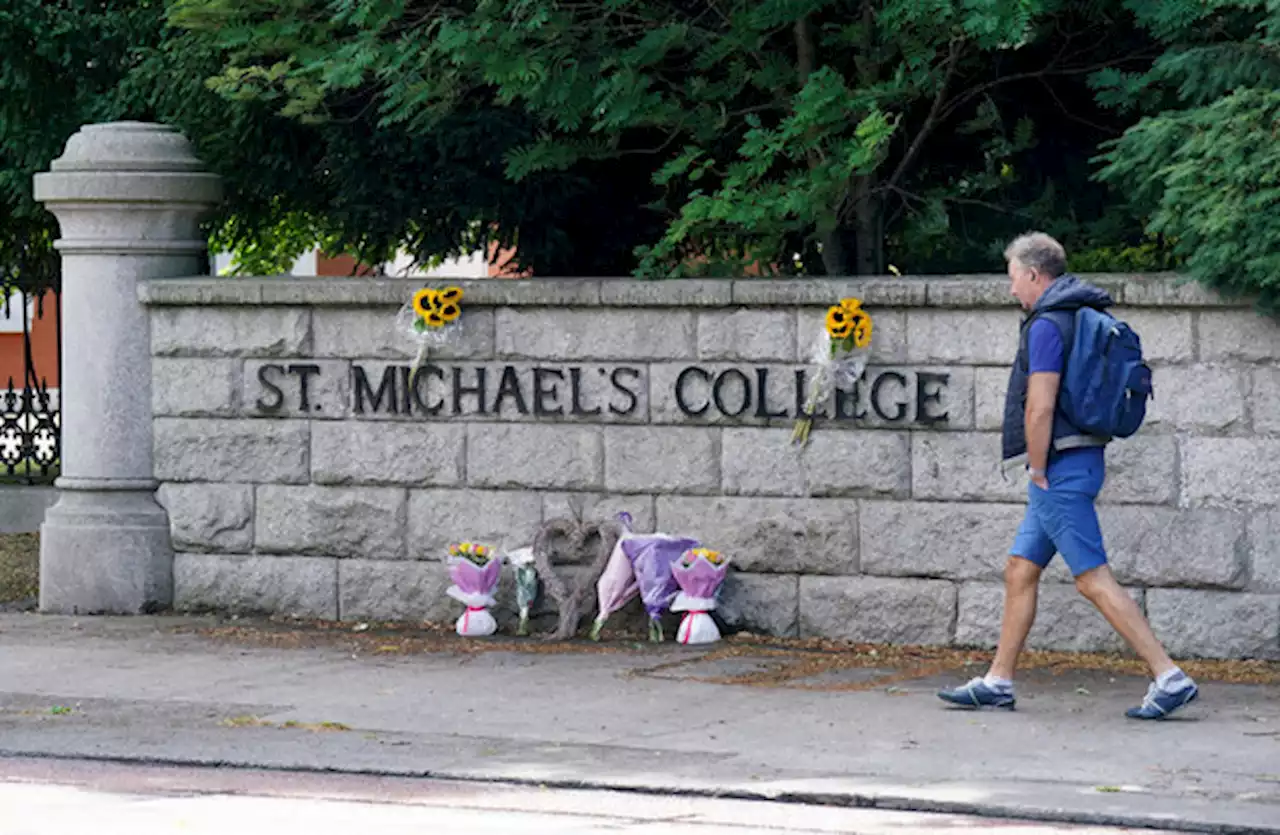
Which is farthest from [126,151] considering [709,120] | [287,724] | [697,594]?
[287,724]

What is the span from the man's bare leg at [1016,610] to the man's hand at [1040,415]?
1.17 ft

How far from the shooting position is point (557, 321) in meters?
11.2

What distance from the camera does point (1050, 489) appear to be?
8.71 metres

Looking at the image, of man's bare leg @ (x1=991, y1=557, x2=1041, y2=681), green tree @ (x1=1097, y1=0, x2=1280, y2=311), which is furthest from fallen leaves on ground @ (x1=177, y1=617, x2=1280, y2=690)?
green tree @ (x1=1097, y1=0, x2=1280, y2=311)

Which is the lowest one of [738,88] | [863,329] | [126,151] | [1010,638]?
[1010,638]

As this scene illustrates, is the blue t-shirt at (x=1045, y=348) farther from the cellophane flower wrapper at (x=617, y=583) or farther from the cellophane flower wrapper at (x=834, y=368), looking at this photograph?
the cellophane flower wrapper at (x=617, y=583)

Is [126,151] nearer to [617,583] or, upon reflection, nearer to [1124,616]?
[617,583]

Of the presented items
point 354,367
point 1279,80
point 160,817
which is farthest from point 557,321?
point 160,817

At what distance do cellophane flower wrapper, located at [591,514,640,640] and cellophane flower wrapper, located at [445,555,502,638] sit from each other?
0.52 m

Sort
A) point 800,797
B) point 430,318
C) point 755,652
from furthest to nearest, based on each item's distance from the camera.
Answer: point 430,318 → point 755,652 → point 800,797

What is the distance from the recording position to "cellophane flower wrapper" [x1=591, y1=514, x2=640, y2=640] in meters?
10.8

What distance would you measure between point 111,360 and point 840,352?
3.90m

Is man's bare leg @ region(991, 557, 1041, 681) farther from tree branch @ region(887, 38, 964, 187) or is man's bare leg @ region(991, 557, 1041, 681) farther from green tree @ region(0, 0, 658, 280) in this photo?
green tree @ region(0, 0, 658, 280)

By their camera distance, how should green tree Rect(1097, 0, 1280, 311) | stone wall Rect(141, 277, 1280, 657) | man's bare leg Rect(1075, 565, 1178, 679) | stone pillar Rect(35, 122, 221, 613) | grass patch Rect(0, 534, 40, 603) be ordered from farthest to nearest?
grass patch Rect(0, 534, 40, 603) < stone pillar Rect(35, 122, 221, 613) < stone wall Rect(141, 277, 1280, 657) < green tree Rect(1097, 0, 1280, 311) < man's bare leg Rect(1075, 565, 1178, 679)
